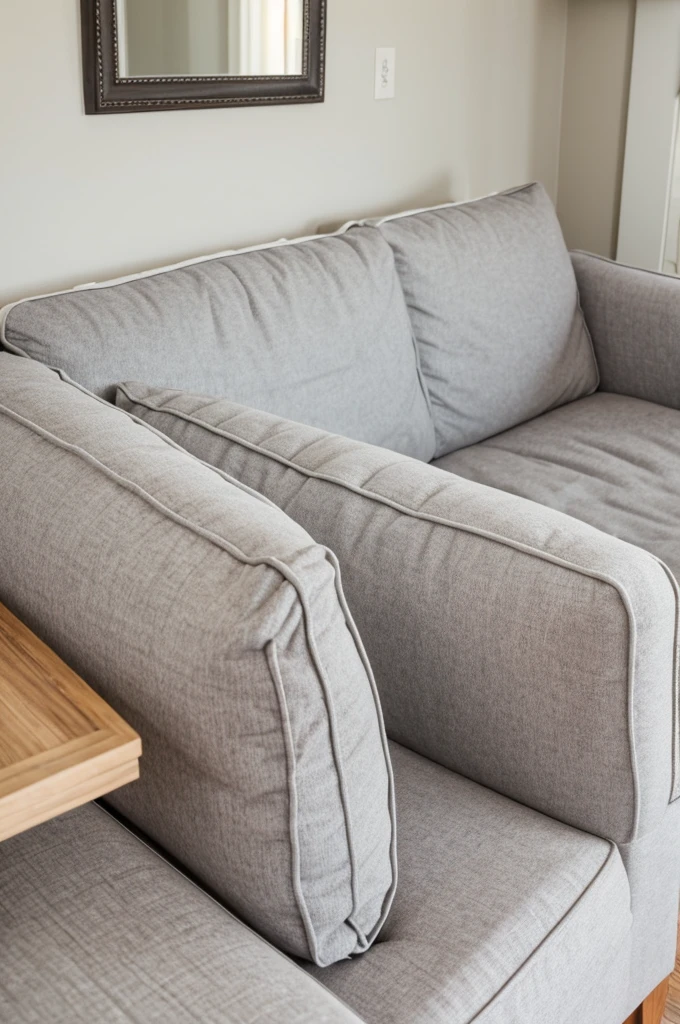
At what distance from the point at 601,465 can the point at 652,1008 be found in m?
0.92

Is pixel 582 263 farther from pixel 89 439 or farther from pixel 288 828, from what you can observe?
pixel 288 828

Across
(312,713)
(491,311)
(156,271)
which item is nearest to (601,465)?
(491,311)

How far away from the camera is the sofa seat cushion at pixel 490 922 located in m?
0.88

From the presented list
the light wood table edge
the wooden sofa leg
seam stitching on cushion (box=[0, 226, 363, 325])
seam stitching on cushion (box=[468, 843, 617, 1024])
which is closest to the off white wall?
seam stitching on cushion (box=[0, 226, 363, 325])

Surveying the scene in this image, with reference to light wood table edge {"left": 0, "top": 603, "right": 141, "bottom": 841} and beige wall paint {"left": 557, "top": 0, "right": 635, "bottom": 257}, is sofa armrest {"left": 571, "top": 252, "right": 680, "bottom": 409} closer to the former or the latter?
beige wall paint {"left": 557, "top": 0, "right": 635, "bottom": 257}

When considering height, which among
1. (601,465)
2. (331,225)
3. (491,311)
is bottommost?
(601,465)

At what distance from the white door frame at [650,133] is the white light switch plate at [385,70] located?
0.80 meters

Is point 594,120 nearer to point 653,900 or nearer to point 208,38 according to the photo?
point 208,38

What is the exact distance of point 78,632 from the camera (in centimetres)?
90

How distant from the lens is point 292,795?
0.80m

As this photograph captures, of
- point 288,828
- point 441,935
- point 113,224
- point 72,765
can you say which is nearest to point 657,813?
point 441,935

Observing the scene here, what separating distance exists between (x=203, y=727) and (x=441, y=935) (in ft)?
1.01

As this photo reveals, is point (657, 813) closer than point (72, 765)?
No

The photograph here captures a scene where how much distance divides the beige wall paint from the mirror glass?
1.11 m
